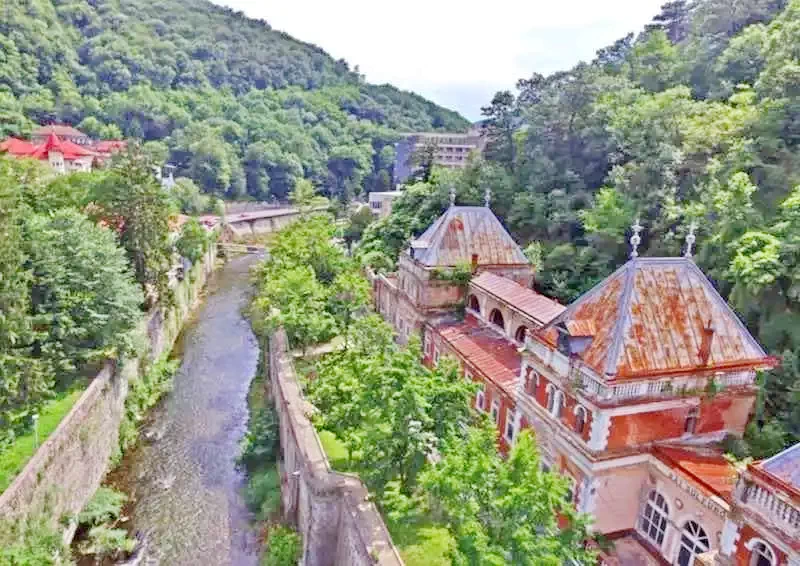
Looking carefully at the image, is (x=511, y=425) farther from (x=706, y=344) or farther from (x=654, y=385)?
(x=706, y=344)

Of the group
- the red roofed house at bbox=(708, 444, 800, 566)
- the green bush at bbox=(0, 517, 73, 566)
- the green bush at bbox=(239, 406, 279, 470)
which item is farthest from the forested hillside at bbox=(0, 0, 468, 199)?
the red roofed house at bbox=(708, 444, 800, 566)

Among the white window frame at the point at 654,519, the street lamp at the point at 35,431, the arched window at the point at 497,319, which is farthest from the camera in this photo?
the arched window at the point at 497,319

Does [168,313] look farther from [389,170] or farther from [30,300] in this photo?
[389,170]

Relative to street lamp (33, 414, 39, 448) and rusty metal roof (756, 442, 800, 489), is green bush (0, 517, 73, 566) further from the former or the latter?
rusty metal roof (756, 442, 800, 489)

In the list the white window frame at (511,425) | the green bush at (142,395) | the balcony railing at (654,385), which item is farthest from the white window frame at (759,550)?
the green bush at (142,395)

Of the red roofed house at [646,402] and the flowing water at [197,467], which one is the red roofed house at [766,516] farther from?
the flowing water at [197,467]

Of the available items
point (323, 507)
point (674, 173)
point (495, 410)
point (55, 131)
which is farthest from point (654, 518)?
point (55, 131)
